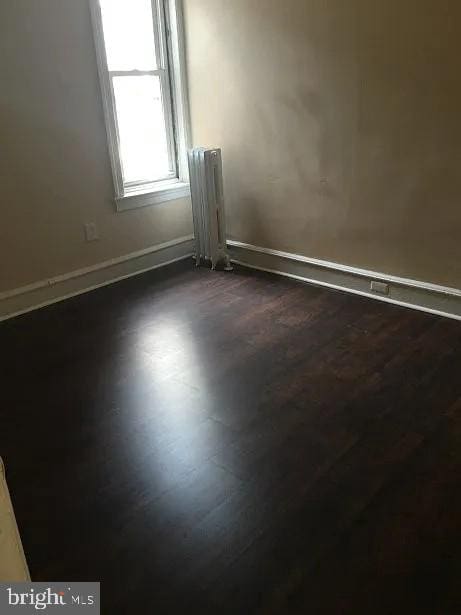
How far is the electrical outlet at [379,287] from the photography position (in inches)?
125

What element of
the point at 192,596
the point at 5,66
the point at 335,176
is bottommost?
the point at 192,596

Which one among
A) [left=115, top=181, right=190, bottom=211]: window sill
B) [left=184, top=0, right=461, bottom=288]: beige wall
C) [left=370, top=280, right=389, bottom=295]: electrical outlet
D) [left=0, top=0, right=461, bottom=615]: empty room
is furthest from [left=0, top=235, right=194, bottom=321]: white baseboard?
[left=370, top=280, right=389, bottom=295]: electrical outlet

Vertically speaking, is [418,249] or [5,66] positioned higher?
[5,66]

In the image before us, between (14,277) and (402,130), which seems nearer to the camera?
(402,130)

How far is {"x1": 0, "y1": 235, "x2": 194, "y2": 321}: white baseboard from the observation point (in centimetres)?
324

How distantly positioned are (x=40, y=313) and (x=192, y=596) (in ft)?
7.56

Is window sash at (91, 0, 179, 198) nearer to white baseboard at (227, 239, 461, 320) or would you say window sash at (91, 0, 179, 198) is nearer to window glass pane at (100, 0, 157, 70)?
window glass pane at (100, 0, 157, 70)

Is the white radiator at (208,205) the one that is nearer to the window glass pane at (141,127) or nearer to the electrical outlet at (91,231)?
the window glass pane at (141,127)

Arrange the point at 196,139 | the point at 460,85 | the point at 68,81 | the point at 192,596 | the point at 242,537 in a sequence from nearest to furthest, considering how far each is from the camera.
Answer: the point at 192,596 → the point at 242,537 → the point at 460,85 → the point at 68,81 → the point at 196,139

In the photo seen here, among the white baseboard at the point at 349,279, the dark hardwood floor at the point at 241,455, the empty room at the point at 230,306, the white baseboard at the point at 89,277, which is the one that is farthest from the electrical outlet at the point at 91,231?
Result: the white baseboard at the point at 349,279

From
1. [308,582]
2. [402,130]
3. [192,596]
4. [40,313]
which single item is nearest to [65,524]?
[192,596]

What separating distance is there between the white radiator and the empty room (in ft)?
0.05

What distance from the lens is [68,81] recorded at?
10.4 feet

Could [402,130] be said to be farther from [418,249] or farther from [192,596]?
[192,596]
